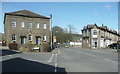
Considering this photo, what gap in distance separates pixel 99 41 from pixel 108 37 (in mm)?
9279

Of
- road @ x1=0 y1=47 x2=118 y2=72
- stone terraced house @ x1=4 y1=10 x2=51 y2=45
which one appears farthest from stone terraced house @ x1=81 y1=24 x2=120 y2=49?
road @ x1=0 y1=47 x2=118 y2=72

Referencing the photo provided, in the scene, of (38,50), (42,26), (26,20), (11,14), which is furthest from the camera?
(42,26)

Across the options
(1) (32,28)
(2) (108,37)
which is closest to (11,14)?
(1) (32,28)

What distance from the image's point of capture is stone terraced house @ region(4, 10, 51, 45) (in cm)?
3388

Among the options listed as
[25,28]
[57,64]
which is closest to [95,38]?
[25,28]

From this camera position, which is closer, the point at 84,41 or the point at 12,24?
the point at 12,24

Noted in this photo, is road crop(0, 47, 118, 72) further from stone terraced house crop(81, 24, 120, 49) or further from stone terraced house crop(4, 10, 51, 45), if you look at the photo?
stone terraced house crop(81, 24, 120, 49)

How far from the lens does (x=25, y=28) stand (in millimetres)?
36094

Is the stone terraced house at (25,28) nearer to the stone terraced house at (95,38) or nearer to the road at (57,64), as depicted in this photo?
the stone terraced house at (95,38)

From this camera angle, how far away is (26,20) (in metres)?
36.1

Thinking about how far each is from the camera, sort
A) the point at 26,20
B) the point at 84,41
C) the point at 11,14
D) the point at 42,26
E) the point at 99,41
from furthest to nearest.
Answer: the point at 84,41 → the point at 99,41 → the point at 42,26 → the point at 26,20 → the point at 11,14

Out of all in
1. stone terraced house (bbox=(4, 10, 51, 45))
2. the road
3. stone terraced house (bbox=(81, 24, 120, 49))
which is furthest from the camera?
stone terraced house (bbox=(81, 24, 120, 49))

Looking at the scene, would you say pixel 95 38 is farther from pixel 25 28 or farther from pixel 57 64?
pixel 57 64

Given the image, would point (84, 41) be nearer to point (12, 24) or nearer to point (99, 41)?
point (99, 41)
